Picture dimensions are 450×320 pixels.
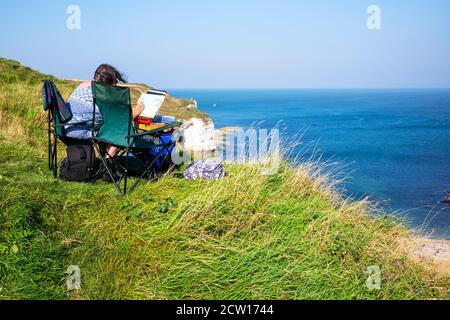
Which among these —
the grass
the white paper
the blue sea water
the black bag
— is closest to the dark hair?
the white paper

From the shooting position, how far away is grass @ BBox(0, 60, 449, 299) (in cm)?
383

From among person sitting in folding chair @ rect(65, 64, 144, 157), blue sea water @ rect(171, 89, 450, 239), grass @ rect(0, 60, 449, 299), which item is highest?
person sitting in folding chair @ rect(65, 64, 144, 157)

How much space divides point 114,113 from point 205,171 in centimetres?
134

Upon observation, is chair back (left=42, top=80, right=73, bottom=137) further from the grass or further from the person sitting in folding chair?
the grass

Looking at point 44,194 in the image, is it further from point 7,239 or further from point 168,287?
point 168,287

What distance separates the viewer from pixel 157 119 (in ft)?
21.7

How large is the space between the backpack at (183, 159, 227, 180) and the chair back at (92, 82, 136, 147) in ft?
3.14

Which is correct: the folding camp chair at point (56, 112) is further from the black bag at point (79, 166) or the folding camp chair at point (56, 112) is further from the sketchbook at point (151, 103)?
the sketchbook at point (151, 103)

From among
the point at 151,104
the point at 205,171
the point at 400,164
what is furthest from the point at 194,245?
the point at 400,164

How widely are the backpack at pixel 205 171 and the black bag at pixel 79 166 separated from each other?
1.17 metres

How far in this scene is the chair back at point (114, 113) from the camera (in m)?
5.02
